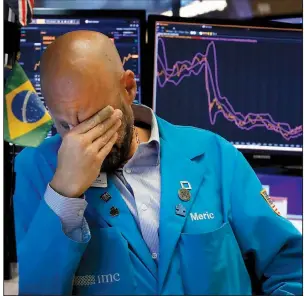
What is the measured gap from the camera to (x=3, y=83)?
104 cm

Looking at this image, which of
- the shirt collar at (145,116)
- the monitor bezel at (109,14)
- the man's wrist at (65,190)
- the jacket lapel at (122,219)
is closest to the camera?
the man's wrist at (65,190)

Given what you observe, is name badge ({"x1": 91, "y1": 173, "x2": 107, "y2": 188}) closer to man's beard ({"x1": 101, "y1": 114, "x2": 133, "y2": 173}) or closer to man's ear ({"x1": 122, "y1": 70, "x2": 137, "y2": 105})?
man's beard ({"x1": 101, "y1": 114, "x2": 133, "y2": 173})

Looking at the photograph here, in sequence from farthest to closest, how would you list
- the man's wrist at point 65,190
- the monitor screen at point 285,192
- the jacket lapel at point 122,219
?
1. the monitor screen at point 285,192
2. the jacket lapel at point 122,219
3. the man's wrist at point 65,190

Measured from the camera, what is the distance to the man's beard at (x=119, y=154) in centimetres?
114

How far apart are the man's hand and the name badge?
0.28 feet

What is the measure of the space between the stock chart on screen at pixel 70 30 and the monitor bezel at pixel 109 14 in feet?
0.04

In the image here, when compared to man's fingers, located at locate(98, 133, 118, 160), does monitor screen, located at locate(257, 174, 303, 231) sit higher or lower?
lower

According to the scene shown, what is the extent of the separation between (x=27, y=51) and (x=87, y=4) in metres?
0.23

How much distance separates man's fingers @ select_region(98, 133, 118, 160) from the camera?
41.4 inches

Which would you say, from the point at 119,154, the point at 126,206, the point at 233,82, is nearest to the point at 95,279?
the point at 126,206

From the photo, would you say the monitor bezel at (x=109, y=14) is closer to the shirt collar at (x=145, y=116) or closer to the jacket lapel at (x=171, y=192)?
the shirt collar at (x=145, y=116)

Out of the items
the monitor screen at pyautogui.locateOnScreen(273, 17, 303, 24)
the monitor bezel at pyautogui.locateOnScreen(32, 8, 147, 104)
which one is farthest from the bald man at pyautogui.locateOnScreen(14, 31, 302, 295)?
the monitor screen at pyautogui.locateOnScreen(273, 17, 303, 24)

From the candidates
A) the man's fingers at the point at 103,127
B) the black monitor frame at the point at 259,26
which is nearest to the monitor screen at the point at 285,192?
the black monitor frame at the point at 259,26

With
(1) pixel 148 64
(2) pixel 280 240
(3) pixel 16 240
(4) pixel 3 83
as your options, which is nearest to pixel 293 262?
(2) pixel 280 240
